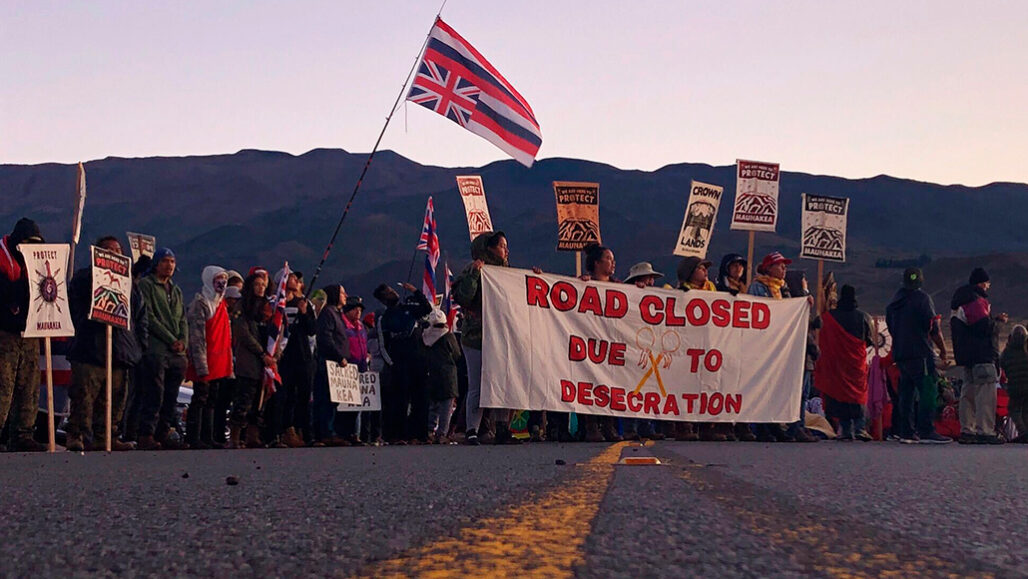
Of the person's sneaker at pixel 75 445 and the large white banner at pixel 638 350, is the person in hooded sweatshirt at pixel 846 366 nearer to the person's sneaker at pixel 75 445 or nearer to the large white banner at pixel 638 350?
the large white banner at pixel 638 350

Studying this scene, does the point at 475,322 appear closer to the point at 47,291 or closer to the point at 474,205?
the point at 47,291

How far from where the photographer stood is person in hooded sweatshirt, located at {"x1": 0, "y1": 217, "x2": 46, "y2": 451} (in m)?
10.2

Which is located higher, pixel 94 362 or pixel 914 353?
pixel 914 353

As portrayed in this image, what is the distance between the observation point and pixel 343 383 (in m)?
13.8

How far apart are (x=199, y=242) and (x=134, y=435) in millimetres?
123911

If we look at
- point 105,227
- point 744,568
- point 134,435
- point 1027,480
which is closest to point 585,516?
point 744,568

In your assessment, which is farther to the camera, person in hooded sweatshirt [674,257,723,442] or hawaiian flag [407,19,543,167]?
hawaiian flag [407,19,543,167]

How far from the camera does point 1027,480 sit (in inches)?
237

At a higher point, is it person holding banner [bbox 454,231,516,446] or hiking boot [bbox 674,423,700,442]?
person holding banner [bbox 454,231,516,446]

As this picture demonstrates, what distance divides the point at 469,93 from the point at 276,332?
5.15m

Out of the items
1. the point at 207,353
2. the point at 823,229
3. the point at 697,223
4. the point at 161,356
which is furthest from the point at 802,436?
the point at 823,229

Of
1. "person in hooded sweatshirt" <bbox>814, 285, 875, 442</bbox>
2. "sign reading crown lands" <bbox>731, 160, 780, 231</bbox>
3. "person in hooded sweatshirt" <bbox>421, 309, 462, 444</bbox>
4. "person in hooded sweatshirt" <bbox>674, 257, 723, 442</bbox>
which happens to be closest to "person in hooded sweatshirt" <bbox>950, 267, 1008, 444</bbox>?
"person in hooded sweatshirt" <bbox>814, 285, 875, 442</bbox>

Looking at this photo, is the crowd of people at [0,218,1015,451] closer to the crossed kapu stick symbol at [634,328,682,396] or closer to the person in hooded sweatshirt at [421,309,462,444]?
the person in hooded sweatshirt at [421,309,462,444]

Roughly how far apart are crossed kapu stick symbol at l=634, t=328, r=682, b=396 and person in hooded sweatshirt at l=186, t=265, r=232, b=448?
3.82 m
